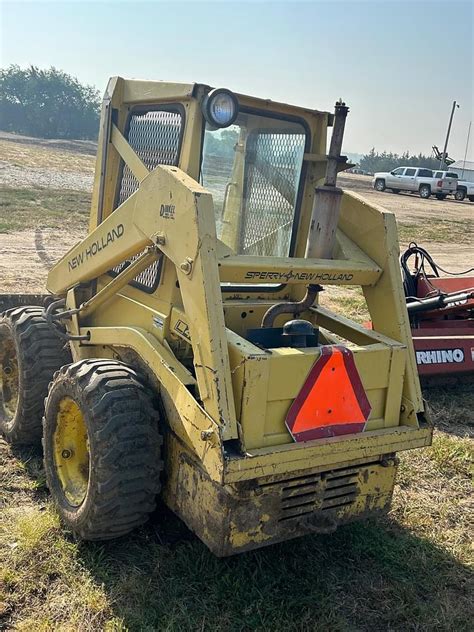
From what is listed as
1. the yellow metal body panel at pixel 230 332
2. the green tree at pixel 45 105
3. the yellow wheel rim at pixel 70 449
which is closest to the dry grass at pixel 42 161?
the yellow metal body panel at pixel 230 332

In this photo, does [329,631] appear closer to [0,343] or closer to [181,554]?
[181,554]

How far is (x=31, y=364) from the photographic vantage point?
401 cm

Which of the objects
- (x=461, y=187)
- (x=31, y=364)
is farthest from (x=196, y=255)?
(x=461, y=187)

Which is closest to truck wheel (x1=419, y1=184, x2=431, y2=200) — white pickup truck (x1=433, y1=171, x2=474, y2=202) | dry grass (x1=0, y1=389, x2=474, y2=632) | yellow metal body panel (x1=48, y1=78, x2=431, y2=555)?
white pickup truck (x1=433, y1=171, x2=474, y2=202)

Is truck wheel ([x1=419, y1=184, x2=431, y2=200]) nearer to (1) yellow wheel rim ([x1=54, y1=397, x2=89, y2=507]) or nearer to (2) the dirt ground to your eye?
(2) the dirt ground

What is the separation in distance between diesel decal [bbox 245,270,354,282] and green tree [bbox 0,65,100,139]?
59105 millimetres

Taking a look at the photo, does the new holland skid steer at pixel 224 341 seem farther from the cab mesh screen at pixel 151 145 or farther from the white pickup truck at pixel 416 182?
the white pickup truck at pixel 416 182

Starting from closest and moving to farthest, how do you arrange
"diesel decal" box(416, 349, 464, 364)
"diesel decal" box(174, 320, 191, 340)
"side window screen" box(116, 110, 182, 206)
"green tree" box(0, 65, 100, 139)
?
"diesel decal" box(174, 320, 191, 340) < "side window screen" box(116, 110, 182, 206) < "diesel decal" box(416, 349, 464, 364) < "green tree" box(0, 65, 100, 139)

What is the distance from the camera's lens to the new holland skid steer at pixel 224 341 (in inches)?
109

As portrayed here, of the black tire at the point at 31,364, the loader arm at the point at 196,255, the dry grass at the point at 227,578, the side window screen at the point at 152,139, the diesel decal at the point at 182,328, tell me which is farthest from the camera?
the black tire at the point at 31,364

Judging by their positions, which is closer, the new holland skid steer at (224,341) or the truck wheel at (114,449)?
the new holland skid steer at (224,341)

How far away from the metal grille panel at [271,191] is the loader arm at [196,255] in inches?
30.0

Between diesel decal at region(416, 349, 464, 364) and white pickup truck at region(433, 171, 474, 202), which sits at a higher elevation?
white pickup truck at region(433, 171, 474, 202)

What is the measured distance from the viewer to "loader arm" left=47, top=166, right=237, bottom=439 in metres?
2.71
